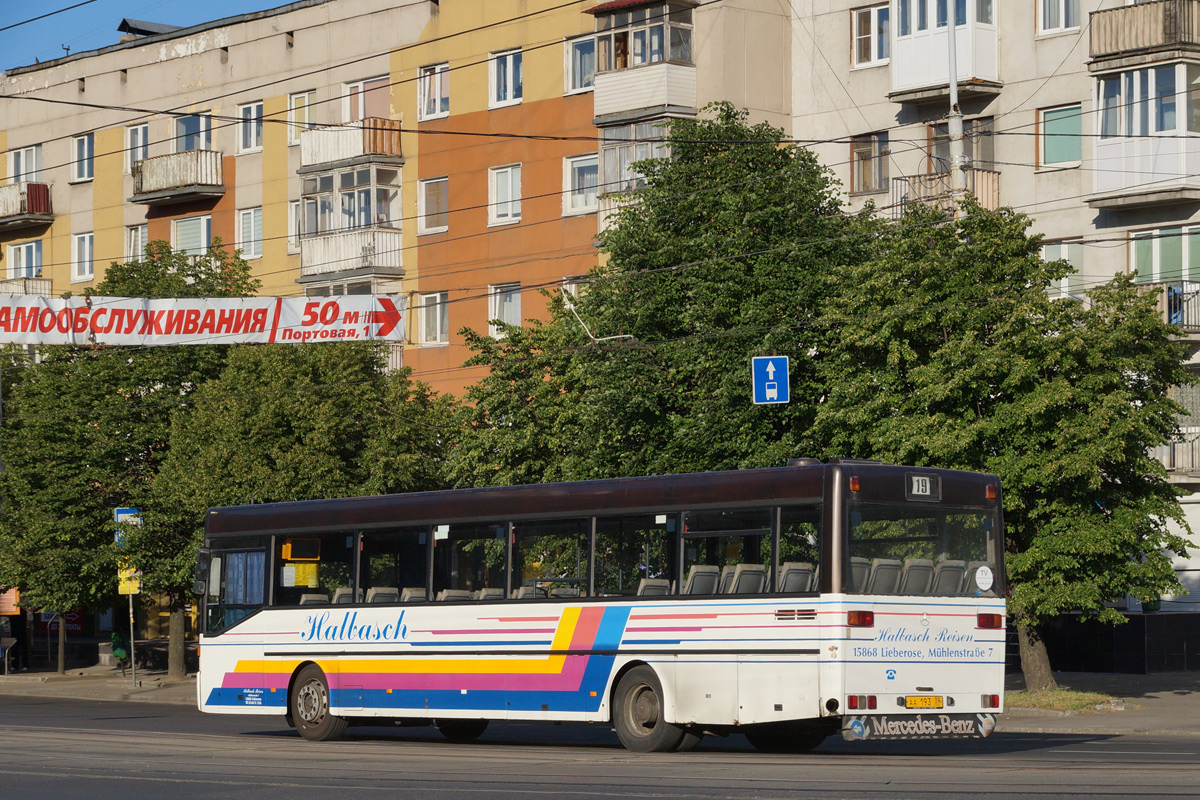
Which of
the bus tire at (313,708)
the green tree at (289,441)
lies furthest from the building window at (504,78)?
the bus tire at (313,708)

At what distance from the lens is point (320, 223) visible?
1992 inches

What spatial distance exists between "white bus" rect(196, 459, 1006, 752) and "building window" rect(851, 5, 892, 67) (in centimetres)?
2494

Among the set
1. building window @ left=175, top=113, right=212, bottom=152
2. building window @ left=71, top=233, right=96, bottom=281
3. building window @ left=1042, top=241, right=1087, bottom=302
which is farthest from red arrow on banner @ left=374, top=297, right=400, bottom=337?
building window @ left=71, top=233, right=96, bottom=281

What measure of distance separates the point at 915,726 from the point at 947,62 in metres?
25.7

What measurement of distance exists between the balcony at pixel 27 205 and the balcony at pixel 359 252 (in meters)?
14.9

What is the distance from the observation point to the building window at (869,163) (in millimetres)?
41719

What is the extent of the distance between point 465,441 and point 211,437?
20.5ft

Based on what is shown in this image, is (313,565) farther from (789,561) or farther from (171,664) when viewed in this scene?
(171,664)

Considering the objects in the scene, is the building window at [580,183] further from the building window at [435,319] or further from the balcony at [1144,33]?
the balcony at [1144,33]

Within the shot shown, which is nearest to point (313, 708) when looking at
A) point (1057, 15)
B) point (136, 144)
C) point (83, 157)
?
point (1057, 15)

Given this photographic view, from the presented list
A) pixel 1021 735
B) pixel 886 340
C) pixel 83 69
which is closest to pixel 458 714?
pixel 1021 735

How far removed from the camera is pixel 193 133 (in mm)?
55750

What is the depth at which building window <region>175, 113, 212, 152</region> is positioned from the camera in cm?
5528

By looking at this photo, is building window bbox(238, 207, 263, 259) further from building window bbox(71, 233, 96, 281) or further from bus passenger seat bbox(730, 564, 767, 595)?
bus passenger seat bbox(730, 564, 767, 595)
